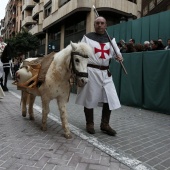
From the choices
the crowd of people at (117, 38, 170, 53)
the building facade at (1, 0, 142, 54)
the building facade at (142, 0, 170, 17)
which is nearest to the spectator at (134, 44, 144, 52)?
the crowd of people at (117, 38, 170, 53)

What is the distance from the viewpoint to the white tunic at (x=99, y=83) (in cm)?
521

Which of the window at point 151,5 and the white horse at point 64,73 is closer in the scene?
the white horse at point 64,73

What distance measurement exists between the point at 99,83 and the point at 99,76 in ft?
0.45

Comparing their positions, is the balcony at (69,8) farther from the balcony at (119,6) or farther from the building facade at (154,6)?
the building facade at (154,6)

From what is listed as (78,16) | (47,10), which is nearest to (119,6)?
(78,16)

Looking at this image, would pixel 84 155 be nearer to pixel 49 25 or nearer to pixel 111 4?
pixel 111 4

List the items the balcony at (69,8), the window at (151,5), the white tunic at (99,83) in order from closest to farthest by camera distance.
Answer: the white tunic at (99,83) → the balcony at (69,8) → the window at (151,5)

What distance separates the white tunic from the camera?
5.21 m

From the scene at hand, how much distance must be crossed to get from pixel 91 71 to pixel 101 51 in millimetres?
415

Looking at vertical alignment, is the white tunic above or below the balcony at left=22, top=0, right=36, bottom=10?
below

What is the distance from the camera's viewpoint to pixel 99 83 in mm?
5285

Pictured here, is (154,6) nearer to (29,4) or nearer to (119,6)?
(119,6)

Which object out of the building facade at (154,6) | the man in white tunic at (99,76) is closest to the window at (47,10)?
the building facade at (154,6)

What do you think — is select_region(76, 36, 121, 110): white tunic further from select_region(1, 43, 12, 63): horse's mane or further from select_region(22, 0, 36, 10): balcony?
select_region(22, 0, 36, 10): balcony
